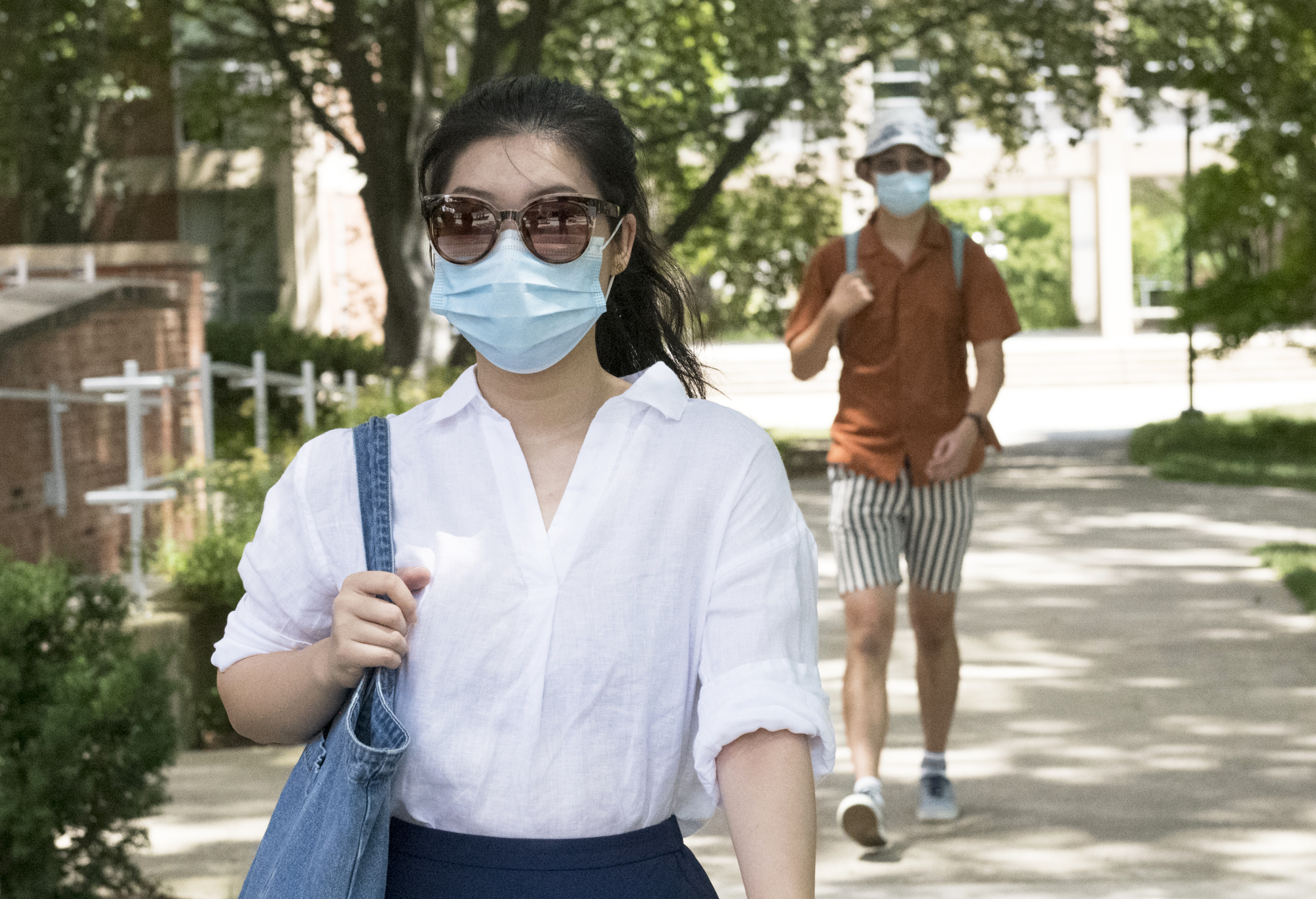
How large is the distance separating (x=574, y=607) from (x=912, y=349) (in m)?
3.26

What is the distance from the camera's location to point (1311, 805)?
5191 millimetres

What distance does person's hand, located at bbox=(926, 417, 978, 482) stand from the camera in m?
4.77

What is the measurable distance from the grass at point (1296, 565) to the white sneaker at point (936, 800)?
4.15 meters

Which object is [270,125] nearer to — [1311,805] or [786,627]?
[1311,805]

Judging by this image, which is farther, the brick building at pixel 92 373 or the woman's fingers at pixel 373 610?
the brick building at pixel 92 373

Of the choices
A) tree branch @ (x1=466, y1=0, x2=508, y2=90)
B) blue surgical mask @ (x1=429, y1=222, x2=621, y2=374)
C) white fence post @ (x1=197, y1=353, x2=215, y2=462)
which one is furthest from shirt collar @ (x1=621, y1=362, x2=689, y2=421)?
tree branch @ (x1=466, y1=0, x2=508, y2=90)

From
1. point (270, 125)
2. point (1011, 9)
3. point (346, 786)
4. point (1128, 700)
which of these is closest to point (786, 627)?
point (346, 786)

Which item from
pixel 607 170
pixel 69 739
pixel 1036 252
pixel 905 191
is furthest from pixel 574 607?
pixel 1036 252

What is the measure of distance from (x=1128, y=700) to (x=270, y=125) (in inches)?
530

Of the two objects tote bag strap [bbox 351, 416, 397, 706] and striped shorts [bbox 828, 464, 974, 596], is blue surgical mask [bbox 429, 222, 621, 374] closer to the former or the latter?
tote bag strap [bbox 351, 416, 397, 706]

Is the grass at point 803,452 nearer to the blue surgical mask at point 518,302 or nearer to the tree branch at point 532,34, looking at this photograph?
the tree branch at point 532,34

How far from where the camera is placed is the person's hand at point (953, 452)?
4773 millimetres

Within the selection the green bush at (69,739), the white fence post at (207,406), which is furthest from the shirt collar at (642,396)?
the white fence post at (207,406)

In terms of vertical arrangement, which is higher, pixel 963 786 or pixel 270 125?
pixel 270 125
